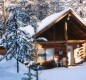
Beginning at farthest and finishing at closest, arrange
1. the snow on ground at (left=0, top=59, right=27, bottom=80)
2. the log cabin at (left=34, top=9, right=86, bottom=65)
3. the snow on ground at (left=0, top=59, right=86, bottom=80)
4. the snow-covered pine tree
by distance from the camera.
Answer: the log cabin at (left=34, top=9, right=86, bottom=65) < the snow-covered pine tree < the snow on ground at (left=0, top=59, right=86, bottom=80) < the snow on ground at (left=0, top=59, right=27, bottom=80)

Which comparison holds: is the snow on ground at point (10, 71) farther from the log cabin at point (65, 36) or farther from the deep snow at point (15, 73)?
the log cabin at point (65, 36)

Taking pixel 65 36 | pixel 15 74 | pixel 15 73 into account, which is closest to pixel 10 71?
pixel 15 73

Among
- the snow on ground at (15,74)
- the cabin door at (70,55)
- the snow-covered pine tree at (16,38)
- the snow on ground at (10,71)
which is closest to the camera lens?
the snow on ground at (10,71)

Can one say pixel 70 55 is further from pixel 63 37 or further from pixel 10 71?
pixel 10 71

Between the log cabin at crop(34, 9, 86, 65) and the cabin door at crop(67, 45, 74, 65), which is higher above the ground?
the log cabin at crop(34, 9, 86, 65)

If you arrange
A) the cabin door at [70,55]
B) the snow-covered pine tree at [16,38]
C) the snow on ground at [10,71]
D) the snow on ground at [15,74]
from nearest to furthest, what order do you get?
the snow on ground at [10,71] → the snow on ground at [15,74] → the snow-covered pine tree at [16,38] → the cabin door at [70,55]

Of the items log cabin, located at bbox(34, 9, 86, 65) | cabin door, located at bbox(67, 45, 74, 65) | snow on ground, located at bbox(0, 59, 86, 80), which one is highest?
log cabin, located at bbox(34, 9, 86, 65)

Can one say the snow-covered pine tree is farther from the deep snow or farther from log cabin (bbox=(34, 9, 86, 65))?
log cabin (bbox=(34, 9, 86, 65))

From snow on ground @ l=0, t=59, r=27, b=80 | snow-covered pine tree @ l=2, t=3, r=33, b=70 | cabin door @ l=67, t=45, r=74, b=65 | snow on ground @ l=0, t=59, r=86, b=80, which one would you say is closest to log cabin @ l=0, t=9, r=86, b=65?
cabin door @ l=67, t=45, r=74, b=65

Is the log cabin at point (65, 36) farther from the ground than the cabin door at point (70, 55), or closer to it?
farther from the ground

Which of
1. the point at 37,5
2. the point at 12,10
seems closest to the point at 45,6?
the point at 37,5

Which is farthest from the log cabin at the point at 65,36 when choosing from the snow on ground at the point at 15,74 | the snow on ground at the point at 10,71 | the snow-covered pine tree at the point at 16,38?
the snow-covered pine tree at the point at 16,38

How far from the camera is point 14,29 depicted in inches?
755

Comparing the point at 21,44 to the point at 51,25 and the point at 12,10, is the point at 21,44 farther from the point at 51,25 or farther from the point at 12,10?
the point at 51,25
